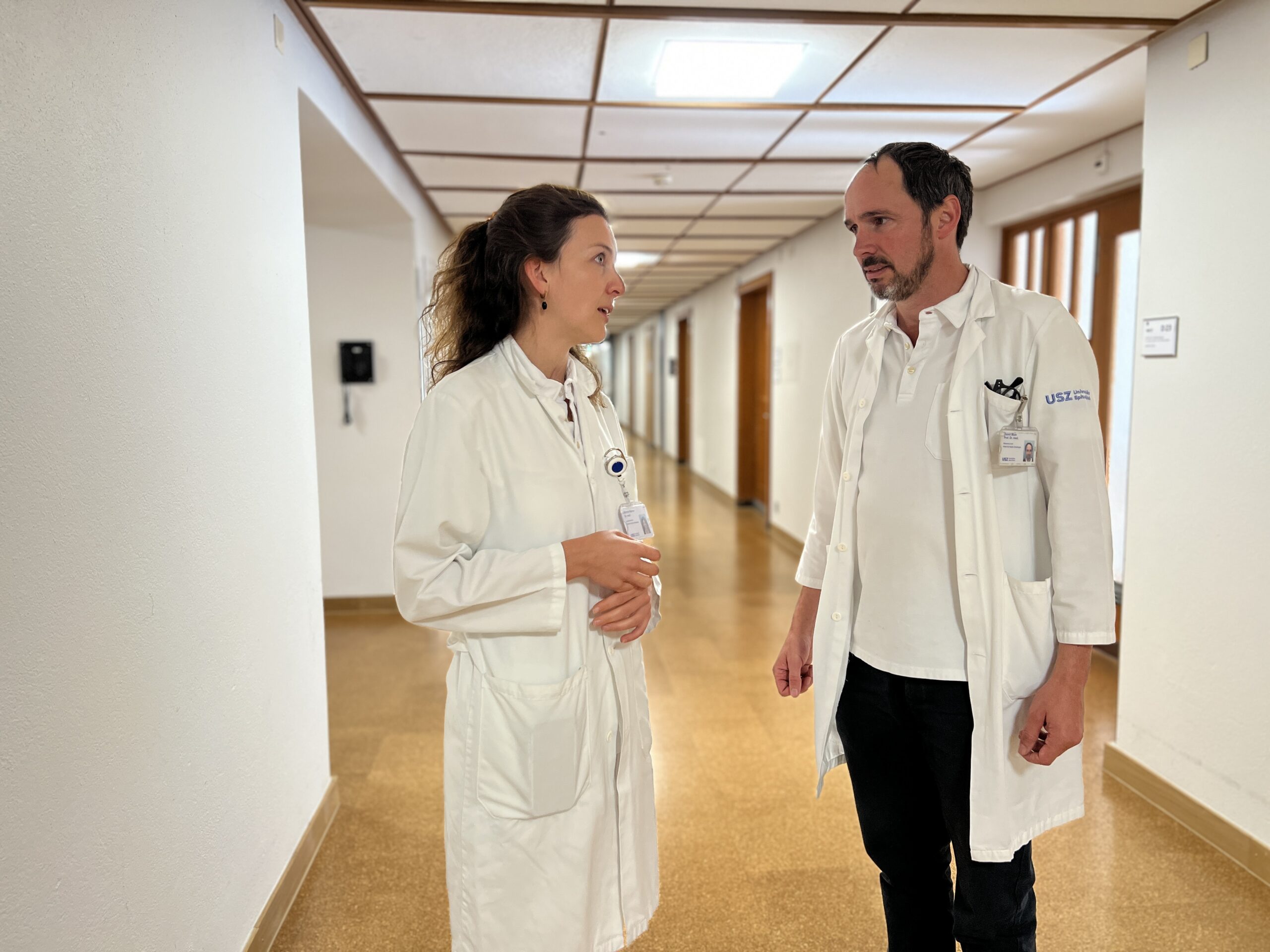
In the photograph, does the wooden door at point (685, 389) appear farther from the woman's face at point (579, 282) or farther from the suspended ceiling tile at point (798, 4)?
the woman's face at point (579, 282)

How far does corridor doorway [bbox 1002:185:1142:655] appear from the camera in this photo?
155 inches

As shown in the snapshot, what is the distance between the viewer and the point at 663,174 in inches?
181

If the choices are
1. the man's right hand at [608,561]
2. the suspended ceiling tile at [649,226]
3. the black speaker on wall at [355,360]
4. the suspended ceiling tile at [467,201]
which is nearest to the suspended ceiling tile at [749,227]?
the suspended ceiling tile at [649,226]

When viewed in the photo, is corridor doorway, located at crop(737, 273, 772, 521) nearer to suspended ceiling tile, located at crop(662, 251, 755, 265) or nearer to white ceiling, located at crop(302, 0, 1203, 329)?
suspended ceiling tile, located at crop(662, 251, 755, 265)

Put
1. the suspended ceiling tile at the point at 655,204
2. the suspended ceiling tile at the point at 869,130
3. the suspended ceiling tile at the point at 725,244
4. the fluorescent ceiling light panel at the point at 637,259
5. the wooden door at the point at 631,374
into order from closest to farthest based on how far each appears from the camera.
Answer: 1. the suspended ceiling tile at the point at 869,130
2. the suspended ceiling tile at the point at 655,204
3. the suspended ceiling tile at the point at 725,244
4. the fluorescent ceiling light panel at the point at 637,259
5. the wooden door at the point at 631,374

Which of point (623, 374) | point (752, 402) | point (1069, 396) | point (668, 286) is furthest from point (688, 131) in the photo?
point (623, 374)

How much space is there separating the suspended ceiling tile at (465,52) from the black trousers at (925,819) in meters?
2.15

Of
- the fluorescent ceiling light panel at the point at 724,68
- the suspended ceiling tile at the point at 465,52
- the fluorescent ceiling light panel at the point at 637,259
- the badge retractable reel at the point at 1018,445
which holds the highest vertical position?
the fluorescent ceiling light panel at the point at 637,259

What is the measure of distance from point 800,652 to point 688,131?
270cm

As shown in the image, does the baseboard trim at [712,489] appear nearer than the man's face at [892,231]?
No

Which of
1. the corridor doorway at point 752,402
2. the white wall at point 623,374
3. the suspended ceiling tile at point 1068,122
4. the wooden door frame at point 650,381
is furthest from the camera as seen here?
the white wall at point 623,374

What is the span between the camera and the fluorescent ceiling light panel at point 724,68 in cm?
283

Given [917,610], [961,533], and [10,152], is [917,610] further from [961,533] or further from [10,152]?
[10,152]

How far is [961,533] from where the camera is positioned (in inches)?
59.4
